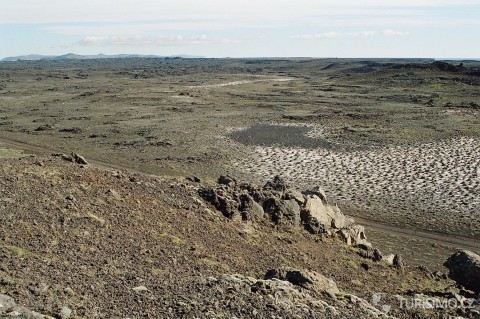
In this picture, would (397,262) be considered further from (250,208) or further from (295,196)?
(250,208)

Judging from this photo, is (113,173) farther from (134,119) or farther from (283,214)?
(134,119)

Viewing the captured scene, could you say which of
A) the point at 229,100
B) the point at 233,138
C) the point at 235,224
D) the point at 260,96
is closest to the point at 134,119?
the point at 233,138

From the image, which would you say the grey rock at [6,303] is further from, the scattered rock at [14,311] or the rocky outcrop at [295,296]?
the rocky outcrop at [295,296]

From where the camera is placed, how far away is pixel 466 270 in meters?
14.5

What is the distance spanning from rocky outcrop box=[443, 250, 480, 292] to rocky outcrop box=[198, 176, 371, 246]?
3.57 m

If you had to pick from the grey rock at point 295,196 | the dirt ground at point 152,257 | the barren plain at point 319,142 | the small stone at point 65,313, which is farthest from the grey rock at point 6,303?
the barren plain at point 319,142

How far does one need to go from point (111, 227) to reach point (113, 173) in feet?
16.8

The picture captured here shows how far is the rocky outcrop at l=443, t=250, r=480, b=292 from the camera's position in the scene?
14311 mm

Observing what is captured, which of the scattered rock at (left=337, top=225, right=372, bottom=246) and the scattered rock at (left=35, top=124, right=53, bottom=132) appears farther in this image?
the scattered rock at (left=35, top=124, right=53, bottom=132)

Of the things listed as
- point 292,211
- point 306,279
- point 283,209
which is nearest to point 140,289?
point 306,279

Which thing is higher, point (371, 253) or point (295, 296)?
point (295, 296)

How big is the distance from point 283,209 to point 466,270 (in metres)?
6.43

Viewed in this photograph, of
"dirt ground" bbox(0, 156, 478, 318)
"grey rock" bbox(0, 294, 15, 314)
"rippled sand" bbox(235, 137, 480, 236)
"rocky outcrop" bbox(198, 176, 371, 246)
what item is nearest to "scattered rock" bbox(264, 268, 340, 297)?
"dirt ground" bbox(0, 156, 478, 318)

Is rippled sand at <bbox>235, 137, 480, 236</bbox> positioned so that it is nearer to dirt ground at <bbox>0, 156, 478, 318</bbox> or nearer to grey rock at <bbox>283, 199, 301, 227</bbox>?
grey rock at <bbox>283, 199, 301, 227</bbox>
